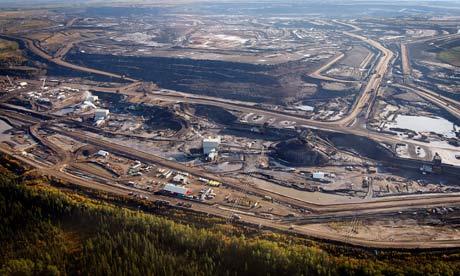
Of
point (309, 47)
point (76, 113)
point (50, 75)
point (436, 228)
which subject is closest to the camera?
point (436, 228)

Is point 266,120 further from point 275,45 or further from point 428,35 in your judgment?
point 428,35

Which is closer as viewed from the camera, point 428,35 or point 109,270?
point 109,270

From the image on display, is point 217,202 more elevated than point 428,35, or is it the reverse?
point 428,35

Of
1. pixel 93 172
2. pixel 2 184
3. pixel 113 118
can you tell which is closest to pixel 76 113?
pixel 113 118

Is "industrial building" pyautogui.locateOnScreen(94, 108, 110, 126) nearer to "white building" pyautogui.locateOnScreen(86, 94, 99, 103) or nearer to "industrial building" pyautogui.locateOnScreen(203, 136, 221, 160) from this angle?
"white building" pyautogui.locateOnScreen(86, 94, 99, 103)

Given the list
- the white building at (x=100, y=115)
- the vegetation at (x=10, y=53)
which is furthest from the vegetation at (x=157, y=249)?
the vegetation at (x=10, y=53)

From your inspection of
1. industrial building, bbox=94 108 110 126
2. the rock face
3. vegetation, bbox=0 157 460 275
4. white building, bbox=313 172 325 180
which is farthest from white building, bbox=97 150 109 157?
white building, bbox=313 172 325 180

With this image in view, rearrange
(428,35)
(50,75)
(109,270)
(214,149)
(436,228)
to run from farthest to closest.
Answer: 1. (428,35)
2. (50,75)
3. (214,149)
4. (436,228)
5. (109,270)
